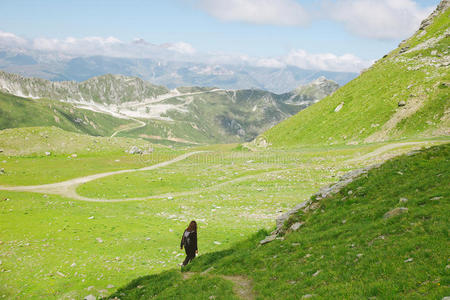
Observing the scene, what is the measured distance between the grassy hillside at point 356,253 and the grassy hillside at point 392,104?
56.9m

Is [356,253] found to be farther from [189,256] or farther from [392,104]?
[392,104]

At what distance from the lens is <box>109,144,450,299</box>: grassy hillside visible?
34.3 feet

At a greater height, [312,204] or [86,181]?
[312,204]

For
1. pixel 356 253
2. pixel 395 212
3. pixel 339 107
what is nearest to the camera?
pixel 356 253

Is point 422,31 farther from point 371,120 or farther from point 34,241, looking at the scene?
point 34,241

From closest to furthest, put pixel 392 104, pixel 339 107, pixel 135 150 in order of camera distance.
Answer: pixel 392 104 → pixel 135 150 → pixel 339 107

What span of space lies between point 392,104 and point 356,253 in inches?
3355

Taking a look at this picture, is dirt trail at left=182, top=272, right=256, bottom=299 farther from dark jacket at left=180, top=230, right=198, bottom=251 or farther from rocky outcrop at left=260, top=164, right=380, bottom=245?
rocky outcrop at left=260, top=164, right=380, bottom=245

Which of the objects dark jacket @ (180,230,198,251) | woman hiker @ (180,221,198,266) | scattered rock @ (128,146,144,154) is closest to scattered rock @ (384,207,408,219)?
woman hiker @ (180,221,198,266)

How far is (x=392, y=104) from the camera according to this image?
84.6 metres

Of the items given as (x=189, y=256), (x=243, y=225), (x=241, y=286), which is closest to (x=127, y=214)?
(x=243, y=225)

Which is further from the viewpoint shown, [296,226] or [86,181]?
[86,181]

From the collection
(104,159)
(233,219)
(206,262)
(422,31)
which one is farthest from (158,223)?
(422,31)

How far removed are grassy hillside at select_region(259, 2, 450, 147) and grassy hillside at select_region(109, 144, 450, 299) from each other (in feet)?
187
